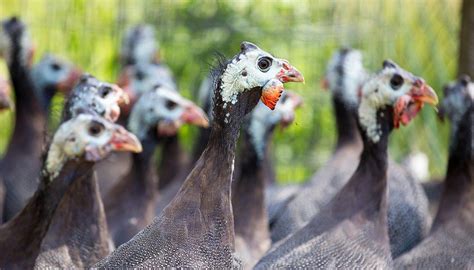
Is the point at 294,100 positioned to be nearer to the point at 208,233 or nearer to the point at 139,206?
the point at 139,206

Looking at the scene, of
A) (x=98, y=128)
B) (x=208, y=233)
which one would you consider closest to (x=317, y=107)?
(x=98, y=128)

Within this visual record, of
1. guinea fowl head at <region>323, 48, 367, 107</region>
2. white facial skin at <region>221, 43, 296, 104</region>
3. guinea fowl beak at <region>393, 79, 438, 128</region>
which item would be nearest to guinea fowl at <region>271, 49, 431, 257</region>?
guinea fowl head at <region>323, 48, 367, 107</region>

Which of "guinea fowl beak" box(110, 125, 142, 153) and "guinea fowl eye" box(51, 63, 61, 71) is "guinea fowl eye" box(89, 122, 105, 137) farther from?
"guinea fowl eye" box(51, 63, 61, 71)

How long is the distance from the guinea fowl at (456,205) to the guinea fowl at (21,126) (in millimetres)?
2890

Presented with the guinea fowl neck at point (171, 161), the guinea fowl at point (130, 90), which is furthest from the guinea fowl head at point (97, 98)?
the guinea fowl neck at point (171, 161)

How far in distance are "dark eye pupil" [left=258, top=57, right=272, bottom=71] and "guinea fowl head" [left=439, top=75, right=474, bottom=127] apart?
2.54 meters

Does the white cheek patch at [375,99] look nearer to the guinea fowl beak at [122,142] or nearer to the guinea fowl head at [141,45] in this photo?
the guinea fowl beak at [122,142]

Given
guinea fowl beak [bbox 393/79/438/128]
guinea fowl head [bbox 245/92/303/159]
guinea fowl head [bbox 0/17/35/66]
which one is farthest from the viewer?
guinea fowl head [bbox 0/17/35/66]

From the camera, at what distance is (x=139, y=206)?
680 centimetres

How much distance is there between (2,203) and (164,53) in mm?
4373

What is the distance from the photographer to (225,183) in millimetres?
4809

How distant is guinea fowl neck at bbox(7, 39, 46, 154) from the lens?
27.7 ft

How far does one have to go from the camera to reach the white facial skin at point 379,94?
242 inches

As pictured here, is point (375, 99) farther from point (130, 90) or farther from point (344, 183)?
point (130, 90)
